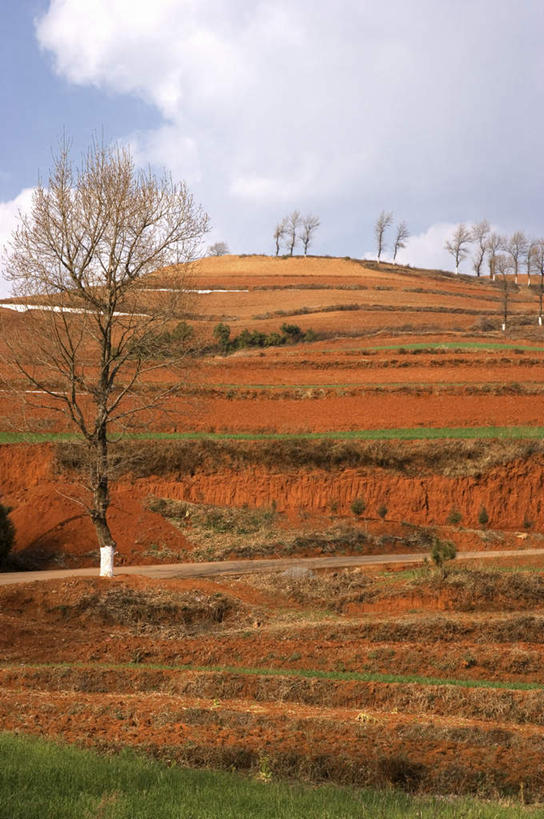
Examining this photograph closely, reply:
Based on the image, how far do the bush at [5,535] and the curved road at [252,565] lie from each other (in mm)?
657

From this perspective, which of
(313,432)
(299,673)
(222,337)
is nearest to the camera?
(299,673)

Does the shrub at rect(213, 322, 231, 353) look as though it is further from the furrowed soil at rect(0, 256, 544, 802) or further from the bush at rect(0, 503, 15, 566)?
the bush at rect(0, 503, 15, 566)

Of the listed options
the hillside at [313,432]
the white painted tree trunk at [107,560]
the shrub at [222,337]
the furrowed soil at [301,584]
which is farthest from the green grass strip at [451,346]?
the white painted tree trunk at [107,560]

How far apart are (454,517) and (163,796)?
84.1 ft

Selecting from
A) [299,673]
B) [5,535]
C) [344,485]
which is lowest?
[299,673]

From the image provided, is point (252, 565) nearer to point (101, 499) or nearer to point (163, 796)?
point (101, 499)

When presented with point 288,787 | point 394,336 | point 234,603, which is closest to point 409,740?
point 288,787

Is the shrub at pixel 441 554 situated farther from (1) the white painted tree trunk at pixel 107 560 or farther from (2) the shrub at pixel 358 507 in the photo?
(2) the shrub at pixel 358 507

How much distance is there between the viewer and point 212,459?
31734 millimetres

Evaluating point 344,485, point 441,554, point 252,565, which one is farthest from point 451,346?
point 441,554

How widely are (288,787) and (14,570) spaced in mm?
18275

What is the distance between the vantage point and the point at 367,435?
112 ft

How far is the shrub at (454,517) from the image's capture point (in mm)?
30484

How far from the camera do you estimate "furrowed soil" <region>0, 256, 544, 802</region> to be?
8.69m
